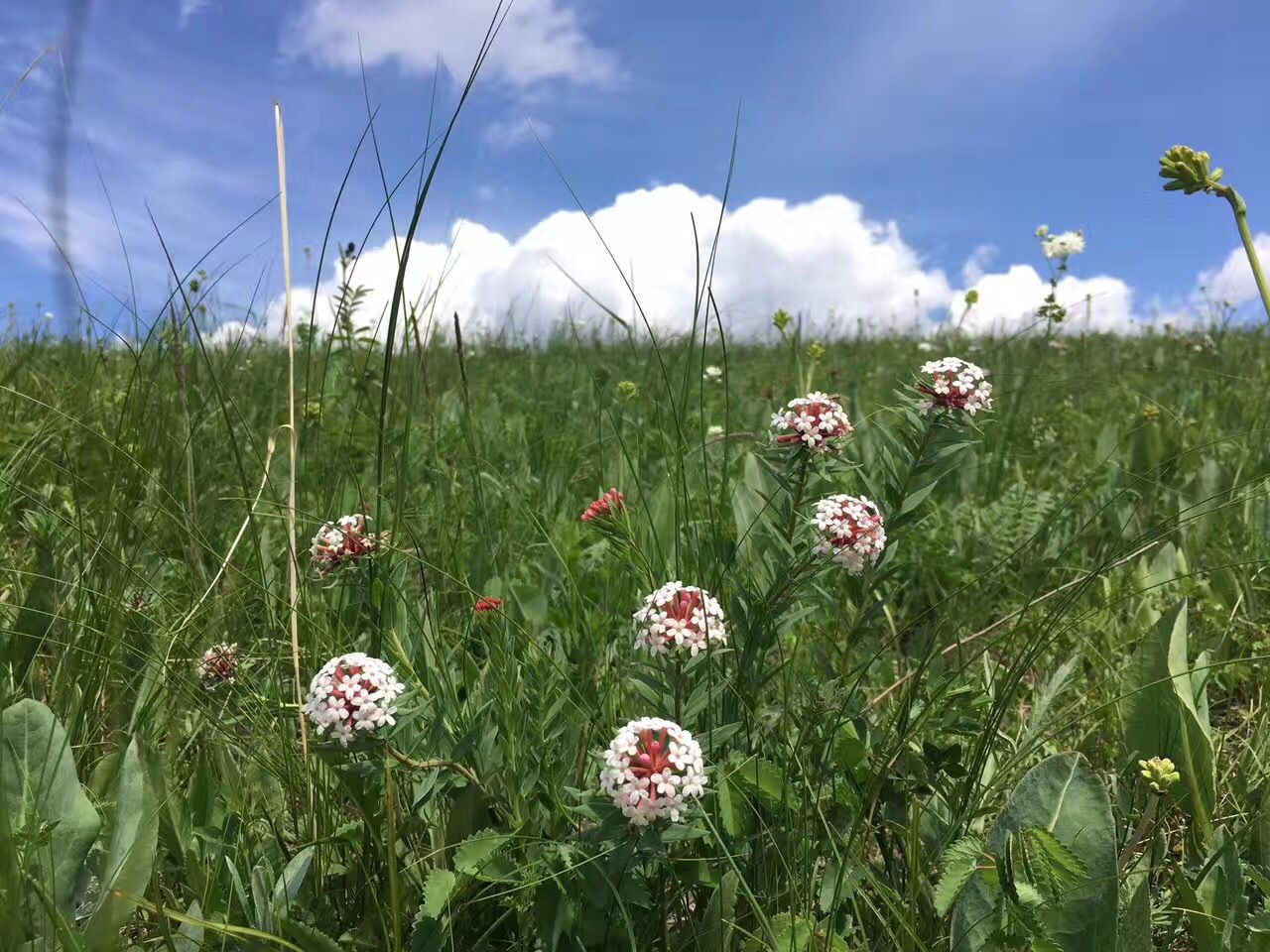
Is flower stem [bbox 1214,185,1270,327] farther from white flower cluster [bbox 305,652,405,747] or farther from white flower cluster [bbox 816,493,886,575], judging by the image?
white flower cluster [bbox 305,652,405,747]

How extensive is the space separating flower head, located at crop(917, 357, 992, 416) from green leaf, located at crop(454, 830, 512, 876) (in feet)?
3.07

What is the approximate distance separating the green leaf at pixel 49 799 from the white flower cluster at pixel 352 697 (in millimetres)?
389

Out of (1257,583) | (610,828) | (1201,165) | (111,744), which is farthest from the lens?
(1257,583)

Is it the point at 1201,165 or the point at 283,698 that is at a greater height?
the point at 1201,165

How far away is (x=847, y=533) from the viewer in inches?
51.0

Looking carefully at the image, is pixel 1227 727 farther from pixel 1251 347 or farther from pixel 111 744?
pixel 1251 347

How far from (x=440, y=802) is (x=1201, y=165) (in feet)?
4.60

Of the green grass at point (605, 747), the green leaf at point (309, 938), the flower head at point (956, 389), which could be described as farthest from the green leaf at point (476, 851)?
the flower head at point (956, 389)

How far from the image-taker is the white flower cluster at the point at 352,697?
107cm

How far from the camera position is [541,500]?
2.57 m

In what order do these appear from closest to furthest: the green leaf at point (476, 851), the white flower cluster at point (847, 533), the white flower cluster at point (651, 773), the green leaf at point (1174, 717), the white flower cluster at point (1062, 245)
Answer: the white flower cluster at point (651, 773) < the green leaf at point (476, 851) < the white flower cluster at point (847, 533) < the green leaf at point (1174, 717) < the white flower cluster at point (1062, 245)

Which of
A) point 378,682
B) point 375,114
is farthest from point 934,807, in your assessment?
point 375,114

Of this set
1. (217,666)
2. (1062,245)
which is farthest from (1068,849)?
(1062,245)

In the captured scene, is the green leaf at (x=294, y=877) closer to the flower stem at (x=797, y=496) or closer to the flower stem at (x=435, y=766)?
the flower stem at (x=435, y=766)
